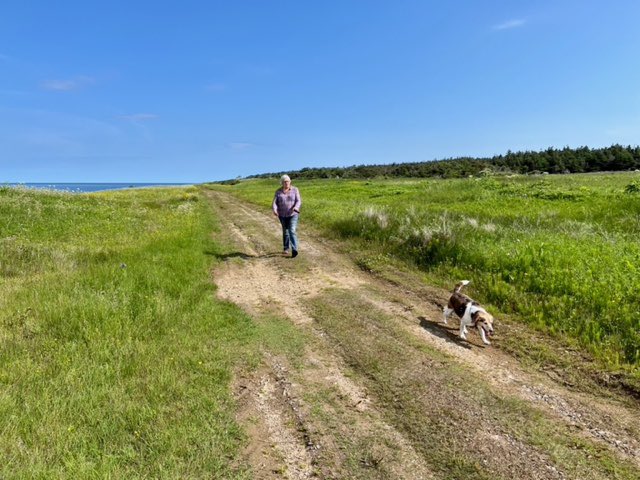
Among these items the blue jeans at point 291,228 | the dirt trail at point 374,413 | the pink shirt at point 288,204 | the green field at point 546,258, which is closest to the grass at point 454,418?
the dirt trail at point 374,413

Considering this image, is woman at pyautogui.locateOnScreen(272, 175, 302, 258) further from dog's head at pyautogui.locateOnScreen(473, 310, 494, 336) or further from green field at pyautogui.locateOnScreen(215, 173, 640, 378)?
dog's head at pyautogui.locateOnScreen(473, 310, 494, 336)

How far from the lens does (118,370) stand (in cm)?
535

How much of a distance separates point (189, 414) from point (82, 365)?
2025mm

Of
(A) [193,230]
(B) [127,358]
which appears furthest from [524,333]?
(A) [193,230]

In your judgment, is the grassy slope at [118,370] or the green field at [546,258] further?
the green field at [546,258]

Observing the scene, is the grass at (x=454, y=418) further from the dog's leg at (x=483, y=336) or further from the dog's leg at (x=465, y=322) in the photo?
the dog's leg at (x=483, y=336)

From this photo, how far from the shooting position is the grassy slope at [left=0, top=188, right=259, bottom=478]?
12.3ft

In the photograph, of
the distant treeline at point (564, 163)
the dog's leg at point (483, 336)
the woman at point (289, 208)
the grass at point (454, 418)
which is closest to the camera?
the grass at point (454, 418)

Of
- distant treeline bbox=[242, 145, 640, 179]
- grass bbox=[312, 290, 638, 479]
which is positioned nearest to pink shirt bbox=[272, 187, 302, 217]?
grass bbox=[312, 290, 638, 479]

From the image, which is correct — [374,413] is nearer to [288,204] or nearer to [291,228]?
[291,228]

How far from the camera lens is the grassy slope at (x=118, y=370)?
12.3ft

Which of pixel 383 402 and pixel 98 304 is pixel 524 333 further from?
pixel 98 304

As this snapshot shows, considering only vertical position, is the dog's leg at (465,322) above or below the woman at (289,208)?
below

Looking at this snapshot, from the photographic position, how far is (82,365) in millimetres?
5387
